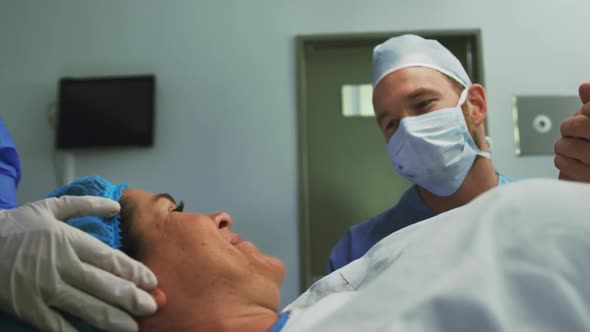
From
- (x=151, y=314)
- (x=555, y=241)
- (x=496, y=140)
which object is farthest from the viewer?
(x=496, y=140)

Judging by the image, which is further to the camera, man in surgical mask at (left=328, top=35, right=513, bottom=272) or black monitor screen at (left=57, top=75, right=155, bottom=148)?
black monitor screen at (left=57, top=75, right=155, bottom=148)

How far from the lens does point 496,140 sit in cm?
198

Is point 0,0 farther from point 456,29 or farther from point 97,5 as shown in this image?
point 456,29

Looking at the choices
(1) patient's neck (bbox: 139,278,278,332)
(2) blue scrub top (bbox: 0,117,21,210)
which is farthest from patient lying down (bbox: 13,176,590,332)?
(2) blue scrub top (bbox: 0,117,21,210)

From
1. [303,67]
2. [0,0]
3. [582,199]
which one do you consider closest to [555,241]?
[582,199]

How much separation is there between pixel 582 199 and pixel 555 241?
0.07 meters

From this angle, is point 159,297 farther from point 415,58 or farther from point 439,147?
point 415,58

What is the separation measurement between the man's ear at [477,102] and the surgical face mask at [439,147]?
0.10 metres

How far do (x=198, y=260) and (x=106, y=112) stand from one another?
160 cm

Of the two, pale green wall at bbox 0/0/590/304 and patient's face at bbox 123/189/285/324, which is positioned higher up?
pale green wall at bbox 0/0/590/304

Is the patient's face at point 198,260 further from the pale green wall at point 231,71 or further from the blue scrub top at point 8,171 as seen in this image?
the pale green wall at point 231,71

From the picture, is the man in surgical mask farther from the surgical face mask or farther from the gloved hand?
the gloved hand

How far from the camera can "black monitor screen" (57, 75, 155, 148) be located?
2062 millimetres

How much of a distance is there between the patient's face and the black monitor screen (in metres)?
1.28
